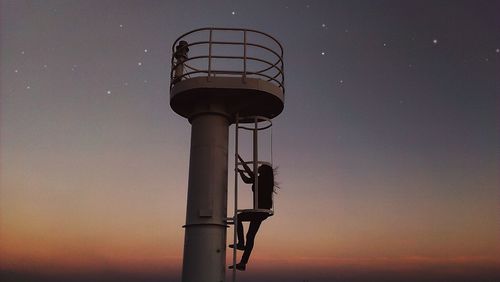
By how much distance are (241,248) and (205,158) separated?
2550 mm

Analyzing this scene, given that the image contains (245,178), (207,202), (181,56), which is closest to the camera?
(207,202)

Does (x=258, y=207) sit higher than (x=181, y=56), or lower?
lower

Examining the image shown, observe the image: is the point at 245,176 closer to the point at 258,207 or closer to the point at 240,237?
the point at 258,207

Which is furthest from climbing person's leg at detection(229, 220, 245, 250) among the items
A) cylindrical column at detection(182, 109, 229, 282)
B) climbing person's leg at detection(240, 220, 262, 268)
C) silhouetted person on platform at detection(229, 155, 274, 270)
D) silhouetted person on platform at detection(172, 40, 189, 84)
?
silhouetted person on platform at detection(172, 40, 189, 84)

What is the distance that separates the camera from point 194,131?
40.4 feet

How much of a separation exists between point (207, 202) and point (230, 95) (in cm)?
291

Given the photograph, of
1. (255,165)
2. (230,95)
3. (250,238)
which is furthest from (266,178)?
(230,95)

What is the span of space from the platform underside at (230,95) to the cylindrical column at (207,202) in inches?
16.0

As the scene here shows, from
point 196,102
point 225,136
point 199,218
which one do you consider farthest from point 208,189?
point 196,102

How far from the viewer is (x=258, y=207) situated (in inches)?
460

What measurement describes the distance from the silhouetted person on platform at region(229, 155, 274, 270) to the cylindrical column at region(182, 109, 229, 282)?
1.49 ft

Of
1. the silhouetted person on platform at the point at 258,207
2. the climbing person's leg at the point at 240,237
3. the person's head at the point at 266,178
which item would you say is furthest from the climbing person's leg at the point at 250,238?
the person's head at the point at 266,178

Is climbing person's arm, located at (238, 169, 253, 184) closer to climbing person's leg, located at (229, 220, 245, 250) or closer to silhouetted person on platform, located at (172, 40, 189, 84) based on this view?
climbing person's leg, located at (229, 220, 245, 250)

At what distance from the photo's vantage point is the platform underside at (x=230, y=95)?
1177cm
